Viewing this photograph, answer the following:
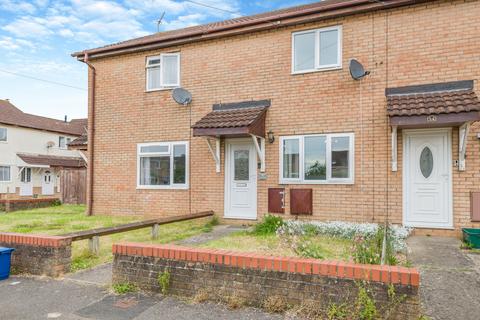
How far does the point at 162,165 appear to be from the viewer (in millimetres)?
10852

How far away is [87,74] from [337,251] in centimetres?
1008

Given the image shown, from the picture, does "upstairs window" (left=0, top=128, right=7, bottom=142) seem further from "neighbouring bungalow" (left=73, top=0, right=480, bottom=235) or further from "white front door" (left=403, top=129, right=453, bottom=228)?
"white front door" (left=403, top=129, right=453, bottom=228)

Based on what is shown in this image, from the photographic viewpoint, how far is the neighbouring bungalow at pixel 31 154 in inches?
1081

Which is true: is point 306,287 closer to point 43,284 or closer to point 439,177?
point 43,284

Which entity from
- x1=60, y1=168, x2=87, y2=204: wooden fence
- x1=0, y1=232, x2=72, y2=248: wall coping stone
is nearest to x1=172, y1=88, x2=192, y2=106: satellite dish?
x1=0, y1=232, x2=72, y2=248: wall coping stone

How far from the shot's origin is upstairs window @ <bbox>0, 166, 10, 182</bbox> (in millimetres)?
27141

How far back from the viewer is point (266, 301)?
3.72 meters

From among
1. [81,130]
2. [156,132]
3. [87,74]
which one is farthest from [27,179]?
[156,132]

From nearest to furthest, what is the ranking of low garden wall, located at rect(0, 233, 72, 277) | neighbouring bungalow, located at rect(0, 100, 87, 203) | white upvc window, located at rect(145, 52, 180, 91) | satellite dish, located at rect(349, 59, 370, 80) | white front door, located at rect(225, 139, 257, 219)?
low garden wall, located at rect(0, 233, 72, 277) → satellite dish, located at rect(349, 59, 370, 80) → white front door, located at rect(225, 139, 257, 219) → white upvc window, located at rect(145, 52, 180, 91) → neighbouring bungalow, located at rect(0, 100, 87, 203)

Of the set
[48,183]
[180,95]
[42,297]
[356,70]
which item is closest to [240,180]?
[180,95]

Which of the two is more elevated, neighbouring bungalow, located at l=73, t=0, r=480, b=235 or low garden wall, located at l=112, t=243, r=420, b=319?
neighbouring bungalow, located at l=73, t=0, r=480, b=235

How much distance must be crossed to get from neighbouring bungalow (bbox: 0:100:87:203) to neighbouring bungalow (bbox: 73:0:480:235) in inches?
643

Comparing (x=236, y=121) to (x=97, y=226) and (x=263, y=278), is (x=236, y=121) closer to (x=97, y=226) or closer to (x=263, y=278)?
(x=97, y=226)

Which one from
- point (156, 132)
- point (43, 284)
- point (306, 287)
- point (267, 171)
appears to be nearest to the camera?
point (306, 287)
